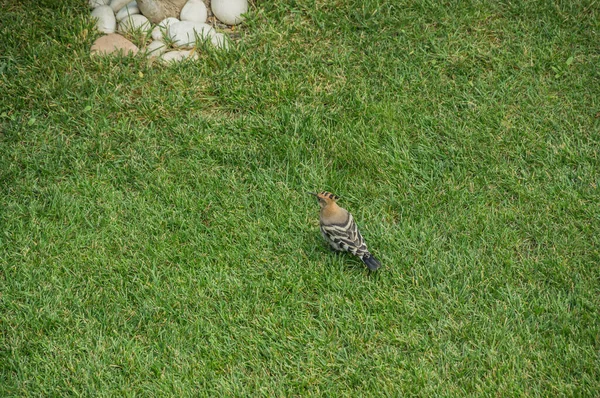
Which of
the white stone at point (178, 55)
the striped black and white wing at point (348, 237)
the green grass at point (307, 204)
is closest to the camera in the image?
the green grass at point (307, 204)

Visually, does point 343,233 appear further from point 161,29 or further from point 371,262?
point 161,29

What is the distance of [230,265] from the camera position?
5324 mm

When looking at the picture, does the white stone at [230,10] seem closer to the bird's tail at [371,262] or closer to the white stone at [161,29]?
the white stone at [161,29]

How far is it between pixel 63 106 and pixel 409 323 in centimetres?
376

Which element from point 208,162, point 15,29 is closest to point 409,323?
point 208,162

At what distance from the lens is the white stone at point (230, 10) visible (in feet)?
23.3

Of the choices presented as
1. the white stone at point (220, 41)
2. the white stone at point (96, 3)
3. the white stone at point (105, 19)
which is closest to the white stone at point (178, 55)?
the white stone at point (220, 41)

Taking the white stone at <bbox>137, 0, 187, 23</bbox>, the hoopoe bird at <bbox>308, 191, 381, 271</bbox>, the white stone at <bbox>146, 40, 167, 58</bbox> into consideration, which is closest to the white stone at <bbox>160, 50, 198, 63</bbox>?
the white stone at <bbox>146, 40, 167, 58</bbox>

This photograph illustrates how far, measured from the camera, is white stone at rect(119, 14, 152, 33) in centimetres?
704

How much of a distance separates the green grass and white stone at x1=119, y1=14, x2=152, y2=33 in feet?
1.27

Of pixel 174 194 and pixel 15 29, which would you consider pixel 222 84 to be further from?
pixel 15 29

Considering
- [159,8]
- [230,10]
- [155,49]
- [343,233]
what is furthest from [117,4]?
[343,233]

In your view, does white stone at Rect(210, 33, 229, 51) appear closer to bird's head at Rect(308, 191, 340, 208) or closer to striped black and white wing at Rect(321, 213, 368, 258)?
bird's head at Rect(308, 191, 340, 208)

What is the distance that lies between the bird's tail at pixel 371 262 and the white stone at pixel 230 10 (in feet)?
10.6
